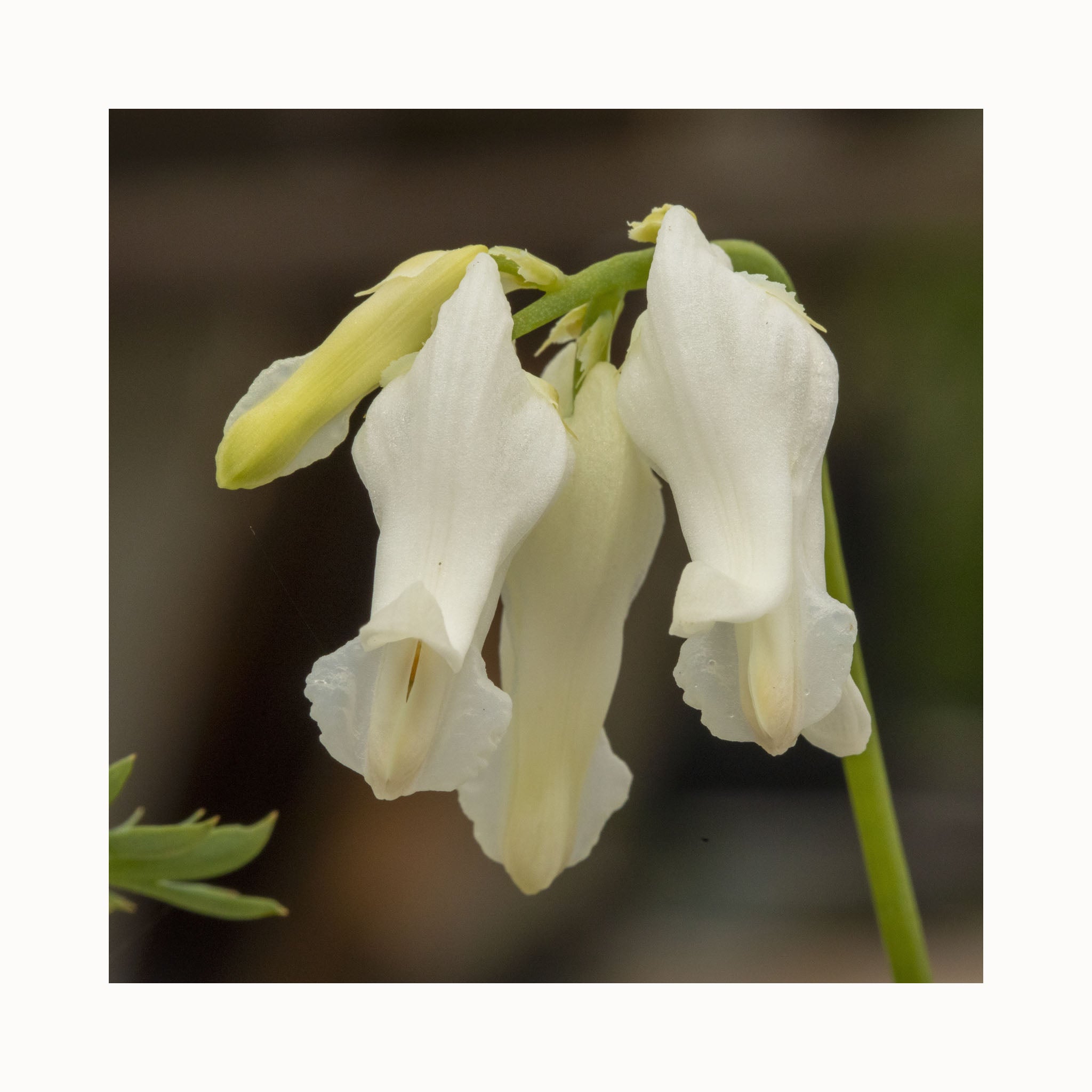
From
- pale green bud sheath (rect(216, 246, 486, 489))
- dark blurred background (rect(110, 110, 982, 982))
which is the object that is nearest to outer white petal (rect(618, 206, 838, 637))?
pale green bud sheath (rect(216, 246, 486, 489))

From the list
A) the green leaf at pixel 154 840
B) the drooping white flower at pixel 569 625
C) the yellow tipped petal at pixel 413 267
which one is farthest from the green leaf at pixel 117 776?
the yellow tipped petal at pixel 413 267

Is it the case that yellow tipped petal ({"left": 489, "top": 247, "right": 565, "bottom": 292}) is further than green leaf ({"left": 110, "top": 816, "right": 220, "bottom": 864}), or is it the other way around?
green leaf ({"left": 110, "top": 816, "right": 220, "bottom": 864})

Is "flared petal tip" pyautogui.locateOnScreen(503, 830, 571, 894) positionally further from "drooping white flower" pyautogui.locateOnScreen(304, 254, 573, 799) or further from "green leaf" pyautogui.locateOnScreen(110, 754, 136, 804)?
"green leaf" pyautogui.locateOnScreen(110, 754, 136, 804)

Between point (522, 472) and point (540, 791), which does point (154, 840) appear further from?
point (522, 472)

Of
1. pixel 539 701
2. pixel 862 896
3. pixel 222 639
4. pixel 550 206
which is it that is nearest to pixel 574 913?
pixel 862 896

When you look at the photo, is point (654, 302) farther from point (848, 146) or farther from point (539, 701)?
point (848, 146)

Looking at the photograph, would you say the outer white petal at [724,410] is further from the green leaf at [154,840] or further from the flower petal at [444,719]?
the green leaf at [154,840]

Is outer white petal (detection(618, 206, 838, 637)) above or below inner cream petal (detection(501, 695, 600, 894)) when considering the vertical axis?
above

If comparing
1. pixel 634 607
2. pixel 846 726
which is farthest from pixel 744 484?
pixel 634 607
